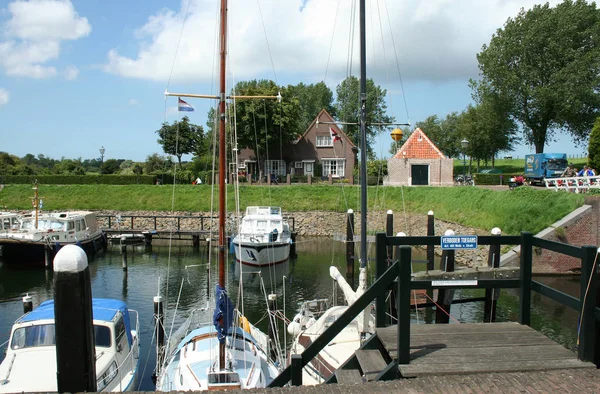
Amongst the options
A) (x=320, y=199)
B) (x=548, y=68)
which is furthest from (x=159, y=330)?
(x=548, y=68)

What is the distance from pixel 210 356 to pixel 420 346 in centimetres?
690

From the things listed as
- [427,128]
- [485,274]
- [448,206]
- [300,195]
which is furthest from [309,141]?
[485,274]

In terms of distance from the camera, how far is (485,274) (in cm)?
1338

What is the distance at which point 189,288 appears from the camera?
24.0 meters

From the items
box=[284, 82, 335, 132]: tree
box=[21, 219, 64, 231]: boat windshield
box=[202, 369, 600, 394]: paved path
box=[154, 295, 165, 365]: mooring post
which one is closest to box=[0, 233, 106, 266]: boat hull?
box=[21, 219, 64, 231]: boat windshield

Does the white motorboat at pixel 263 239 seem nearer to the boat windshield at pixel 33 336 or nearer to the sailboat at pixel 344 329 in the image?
the sailboat at pixel 344 329

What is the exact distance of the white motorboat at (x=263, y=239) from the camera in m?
28.1

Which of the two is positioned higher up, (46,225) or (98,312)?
(46,225)

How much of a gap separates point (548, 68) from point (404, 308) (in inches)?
2058

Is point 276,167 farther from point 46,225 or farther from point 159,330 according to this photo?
point 159,330

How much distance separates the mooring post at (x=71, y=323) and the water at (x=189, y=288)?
30.9 ft

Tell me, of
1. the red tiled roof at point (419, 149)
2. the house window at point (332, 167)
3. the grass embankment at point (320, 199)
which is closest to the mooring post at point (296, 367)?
the grass embankment at point (320, 199)

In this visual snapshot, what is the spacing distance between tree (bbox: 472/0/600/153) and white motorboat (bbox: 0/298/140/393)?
153ft

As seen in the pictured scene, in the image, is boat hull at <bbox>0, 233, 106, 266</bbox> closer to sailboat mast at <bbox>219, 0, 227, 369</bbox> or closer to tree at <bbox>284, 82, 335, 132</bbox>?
sailboat mast at <bbox>219, 0, 227, 369</bbox>
